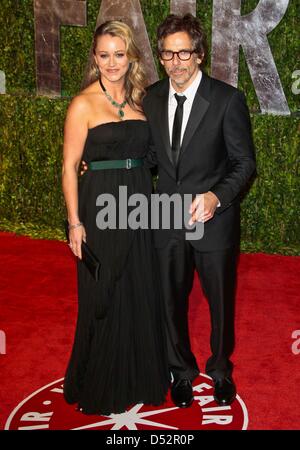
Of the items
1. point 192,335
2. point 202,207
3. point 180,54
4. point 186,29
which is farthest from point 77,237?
point 192,335

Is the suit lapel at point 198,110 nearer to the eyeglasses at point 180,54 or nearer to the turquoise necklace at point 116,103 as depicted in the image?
the eyeglasses at point 180,54

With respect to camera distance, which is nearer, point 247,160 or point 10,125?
point 247,160

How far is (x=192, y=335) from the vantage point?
4660 millimetres

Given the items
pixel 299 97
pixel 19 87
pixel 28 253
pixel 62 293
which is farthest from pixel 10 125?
pixel 299 97

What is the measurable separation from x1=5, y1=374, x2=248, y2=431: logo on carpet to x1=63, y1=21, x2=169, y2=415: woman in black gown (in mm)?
61

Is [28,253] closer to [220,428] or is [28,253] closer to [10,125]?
[10,125]

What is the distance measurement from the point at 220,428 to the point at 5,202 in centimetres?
438

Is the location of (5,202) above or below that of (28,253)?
above

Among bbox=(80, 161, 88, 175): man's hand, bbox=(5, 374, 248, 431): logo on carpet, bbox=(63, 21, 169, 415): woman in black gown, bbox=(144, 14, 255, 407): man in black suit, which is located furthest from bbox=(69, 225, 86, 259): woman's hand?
bbox=(5, 374, 248, 431): logo on carpet

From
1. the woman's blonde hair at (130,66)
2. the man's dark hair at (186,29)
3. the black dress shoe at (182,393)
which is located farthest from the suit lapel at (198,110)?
the black dress shoe at (182,393)

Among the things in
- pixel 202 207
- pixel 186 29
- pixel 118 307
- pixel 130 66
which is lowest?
pixel 118 307

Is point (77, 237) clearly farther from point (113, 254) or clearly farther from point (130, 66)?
point (130, 66)

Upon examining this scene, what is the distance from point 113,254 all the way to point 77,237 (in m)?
0.22

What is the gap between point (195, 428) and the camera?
3500 mm
